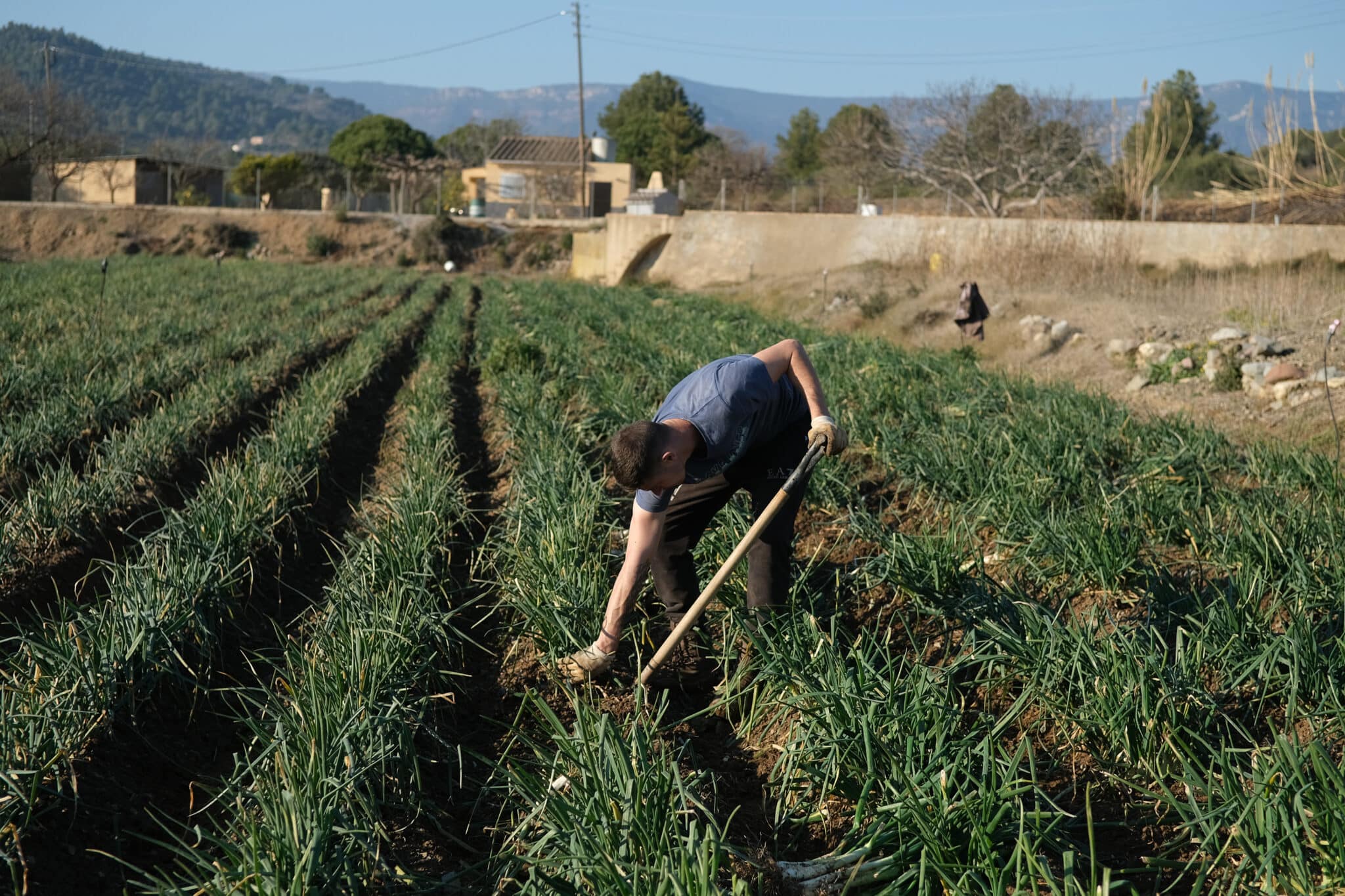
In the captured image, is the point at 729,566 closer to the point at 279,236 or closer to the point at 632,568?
the point at 632,568

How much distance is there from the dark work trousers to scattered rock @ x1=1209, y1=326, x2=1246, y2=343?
8801mm

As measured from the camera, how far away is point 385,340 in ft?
41.7

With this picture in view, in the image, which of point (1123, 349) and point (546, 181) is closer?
point (1123, 349)

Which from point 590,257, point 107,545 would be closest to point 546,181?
point 590,257

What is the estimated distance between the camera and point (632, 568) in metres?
3.67

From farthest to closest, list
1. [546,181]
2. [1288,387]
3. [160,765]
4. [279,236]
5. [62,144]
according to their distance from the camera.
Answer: [546,181] → [62,144] → [279,236] → [1288,387] → [160,765]

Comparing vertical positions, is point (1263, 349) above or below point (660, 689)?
above

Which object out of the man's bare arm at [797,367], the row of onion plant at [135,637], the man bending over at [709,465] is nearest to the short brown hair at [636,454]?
the man bending over at [709,465]

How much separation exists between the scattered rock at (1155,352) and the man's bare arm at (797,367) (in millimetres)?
8891

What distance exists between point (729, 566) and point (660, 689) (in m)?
0.94

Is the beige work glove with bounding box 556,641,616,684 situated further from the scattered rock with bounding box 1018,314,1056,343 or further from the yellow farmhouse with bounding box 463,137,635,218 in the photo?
the yellow farmhouse with bounding box 463,137,635,218

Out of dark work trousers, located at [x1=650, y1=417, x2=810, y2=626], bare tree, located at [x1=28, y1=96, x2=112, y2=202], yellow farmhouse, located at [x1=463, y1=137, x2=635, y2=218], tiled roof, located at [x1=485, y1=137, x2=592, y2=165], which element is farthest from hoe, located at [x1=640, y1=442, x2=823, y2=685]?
tiled roof, located at [x1=485, y1=137, x2=592, y2=165]

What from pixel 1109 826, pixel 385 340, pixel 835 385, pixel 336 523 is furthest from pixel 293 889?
pixel 385 340

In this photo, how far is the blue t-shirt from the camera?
12.0ft
